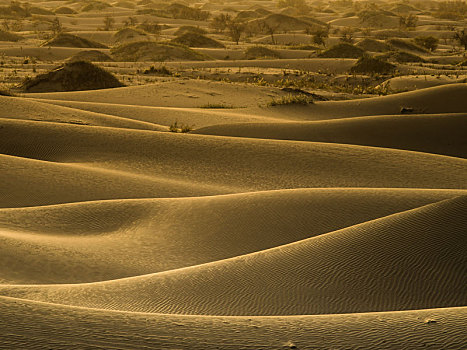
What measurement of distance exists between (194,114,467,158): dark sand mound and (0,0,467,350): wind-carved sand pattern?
0.05m

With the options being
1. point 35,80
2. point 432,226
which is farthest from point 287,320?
point 35,80

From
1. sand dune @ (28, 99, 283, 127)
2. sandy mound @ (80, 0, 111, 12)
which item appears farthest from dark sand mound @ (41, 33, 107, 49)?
sandy mound @ (80, 0, 111, 12)

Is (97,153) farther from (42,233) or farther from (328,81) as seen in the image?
(328,81)

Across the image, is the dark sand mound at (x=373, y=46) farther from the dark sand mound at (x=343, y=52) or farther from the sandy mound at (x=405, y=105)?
the sandy mound at (x=405, y=105)

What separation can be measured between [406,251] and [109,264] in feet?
7.49

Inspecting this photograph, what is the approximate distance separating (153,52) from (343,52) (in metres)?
8.70

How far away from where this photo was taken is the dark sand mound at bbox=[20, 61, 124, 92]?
18312mm

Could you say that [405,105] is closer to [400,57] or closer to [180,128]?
[180,128]

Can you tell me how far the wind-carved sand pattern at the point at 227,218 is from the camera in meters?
2.58

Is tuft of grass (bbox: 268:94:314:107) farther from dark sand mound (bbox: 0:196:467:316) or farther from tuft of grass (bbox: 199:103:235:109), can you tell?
dark sand mound (bbox: 0:196:467:316)

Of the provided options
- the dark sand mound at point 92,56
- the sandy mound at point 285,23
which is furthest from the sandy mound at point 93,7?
the dark sand mound at point 92,56

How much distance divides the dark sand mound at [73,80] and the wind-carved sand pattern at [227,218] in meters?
0.06

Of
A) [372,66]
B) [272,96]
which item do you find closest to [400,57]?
[372,66]

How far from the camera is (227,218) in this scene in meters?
6.26
